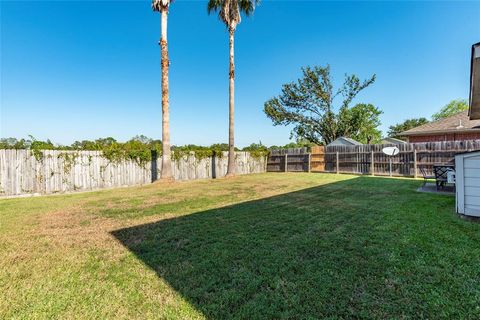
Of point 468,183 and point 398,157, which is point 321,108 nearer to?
point 398,157

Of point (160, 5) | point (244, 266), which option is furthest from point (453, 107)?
point (244, 266)

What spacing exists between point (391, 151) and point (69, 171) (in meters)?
15.0

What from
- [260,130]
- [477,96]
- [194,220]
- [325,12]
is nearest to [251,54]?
[325,12]

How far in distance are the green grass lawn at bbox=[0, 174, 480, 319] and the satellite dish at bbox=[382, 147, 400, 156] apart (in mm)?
8703

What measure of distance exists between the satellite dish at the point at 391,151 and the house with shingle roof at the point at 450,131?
5.40 m

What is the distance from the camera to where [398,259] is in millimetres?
2520

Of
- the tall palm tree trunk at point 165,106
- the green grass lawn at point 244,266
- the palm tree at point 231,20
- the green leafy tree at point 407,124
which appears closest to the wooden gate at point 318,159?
the palm tree at point 231,20

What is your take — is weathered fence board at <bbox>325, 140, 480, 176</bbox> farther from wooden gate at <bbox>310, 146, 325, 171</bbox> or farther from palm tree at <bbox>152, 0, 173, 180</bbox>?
palm tree at <bbox>152, 0, 173, 180</bbox>

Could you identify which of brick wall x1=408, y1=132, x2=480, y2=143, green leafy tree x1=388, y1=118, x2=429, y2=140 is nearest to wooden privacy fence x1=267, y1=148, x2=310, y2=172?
brick wall x1=408, y1=132, x2=480, y2=143

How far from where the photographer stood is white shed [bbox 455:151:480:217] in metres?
3.95

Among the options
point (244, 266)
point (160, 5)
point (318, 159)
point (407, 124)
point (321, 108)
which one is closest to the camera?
point (244, 266)

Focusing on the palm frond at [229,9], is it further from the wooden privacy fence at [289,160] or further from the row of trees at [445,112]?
the row of trees at [445,112]

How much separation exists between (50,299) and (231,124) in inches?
460

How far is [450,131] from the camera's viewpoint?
1466 cm
